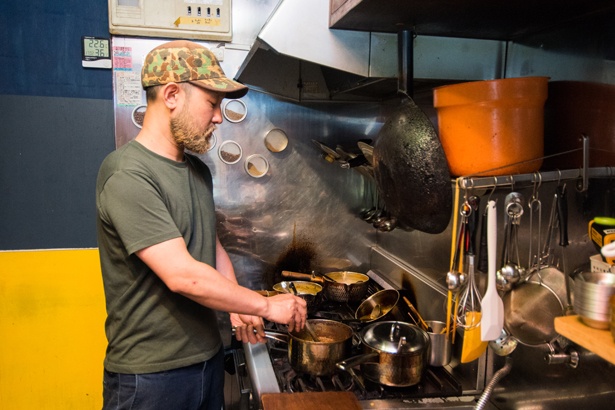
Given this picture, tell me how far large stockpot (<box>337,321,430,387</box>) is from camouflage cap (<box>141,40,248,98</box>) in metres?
0.80

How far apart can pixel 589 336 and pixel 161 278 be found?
3.00 feet

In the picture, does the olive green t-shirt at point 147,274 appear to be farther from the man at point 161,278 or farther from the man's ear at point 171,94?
the man's ear at point 171,94

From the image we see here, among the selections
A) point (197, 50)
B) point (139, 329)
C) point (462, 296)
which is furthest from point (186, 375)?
point (197, 50)

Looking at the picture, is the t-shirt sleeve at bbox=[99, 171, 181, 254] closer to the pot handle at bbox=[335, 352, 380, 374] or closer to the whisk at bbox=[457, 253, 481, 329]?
the pot handle at bbox=[335, 352, 380, 374]

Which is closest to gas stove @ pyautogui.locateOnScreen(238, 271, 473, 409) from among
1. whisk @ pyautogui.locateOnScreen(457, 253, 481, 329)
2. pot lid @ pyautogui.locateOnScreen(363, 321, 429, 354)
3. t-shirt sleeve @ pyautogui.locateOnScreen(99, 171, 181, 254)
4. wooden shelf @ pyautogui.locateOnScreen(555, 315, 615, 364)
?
pot lid @ pyautogui.locateOnScreen(363, 321, 429, 354)

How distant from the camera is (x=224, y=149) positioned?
7.58ft

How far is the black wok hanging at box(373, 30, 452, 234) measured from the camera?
3.56 ft

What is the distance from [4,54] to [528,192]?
84.2 inches

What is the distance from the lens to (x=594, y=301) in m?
0.73

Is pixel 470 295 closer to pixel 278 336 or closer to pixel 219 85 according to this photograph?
pixel 278 336

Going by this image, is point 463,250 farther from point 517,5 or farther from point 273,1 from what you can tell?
point 273,1

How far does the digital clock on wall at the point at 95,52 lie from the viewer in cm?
219

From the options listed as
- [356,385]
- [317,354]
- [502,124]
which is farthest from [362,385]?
[502,124]

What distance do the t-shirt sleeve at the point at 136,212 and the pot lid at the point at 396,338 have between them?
63 centimetres
